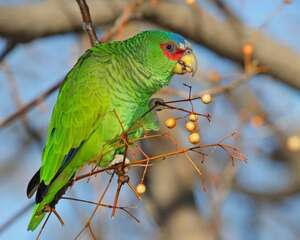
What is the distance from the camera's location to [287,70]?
174 inches

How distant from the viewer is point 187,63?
3146 millimetres

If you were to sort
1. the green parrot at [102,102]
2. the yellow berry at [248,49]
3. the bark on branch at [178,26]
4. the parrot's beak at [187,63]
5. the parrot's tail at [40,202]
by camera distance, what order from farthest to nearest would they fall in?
the yellow berry at [248,49] → the bark on branch at [178,26] → the parrot's beak at [187,63] → the green parrot at [102,102] → the parrot's tail at [40,202]

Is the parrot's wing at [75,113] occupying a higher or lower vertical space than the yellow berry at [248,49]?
lower

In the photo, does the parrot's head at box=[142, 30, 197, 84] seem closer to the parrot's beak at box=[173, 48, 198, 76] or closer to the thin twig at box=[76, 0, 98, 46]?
the parrot's beak at box=[173, 48, 198, 76]

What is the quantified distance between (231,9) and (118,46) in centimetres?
168

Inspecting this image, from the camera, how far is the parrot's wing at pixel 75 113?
3055 millimetres

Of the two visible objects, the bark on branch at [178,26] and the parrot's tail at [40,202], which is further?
the bark on branch at [178,26]

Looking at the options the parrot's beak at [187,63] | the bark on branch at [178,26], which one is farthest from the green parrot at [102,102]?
the bark on branch at [178,26]

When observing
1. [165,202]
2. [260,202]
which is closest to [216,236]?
[165,202]

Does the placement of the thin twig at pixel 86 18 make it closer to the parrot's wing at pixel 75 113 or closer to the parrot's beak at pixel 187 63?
the parrot's wing at pixel 75 113

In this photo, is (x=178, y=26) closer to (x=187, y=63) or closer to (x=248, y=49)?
(x=248, y=49)

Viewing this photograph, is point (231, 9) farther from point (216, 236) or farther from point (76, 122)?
point (76, 122)

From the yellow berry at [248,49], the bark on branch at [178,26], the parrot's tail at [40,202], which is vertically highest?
the bark on branch at [178,26]

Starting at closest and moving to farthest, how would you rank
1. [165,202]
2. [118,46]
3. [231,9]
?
[118,46] → [231,9] → [165,202]
